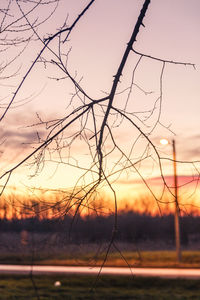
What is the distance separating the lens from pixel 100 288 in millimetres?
14789

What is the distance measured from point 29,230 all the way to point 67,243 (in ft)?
1.44

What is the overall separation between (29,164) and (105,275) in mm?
13975

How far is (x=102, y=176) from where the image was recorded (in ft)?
11.4

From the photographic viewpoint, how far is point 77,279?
53.8 ft

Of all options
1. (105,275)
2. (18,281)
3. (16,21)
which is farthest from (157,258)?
(16,21)

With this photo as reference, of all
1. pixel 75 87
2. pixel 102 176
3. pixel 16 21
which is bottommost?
pixel 102 176

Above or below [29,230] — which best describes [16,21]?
above

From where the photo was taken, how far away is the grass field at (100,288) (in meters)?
13.3

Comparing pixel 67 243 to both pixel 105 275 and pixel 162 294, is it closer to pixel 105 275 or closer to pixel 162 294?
pixel 162 294

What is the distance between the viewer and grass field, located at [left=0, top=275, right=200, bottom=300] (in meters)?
13.3

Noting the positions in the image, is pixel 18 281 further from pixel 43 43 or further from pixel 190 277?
pixel 43 43

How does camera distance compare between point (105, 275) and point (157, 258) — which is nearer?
point (105, 275)

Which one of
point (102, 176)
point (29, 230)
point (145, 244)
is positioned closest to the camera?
point (29, 230)

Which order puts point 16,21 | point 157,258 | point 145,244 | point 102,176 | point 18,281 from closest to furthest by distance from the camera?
point 102,176 → point 16,21 → point 18,281 → point 157,258 → point 145,244
